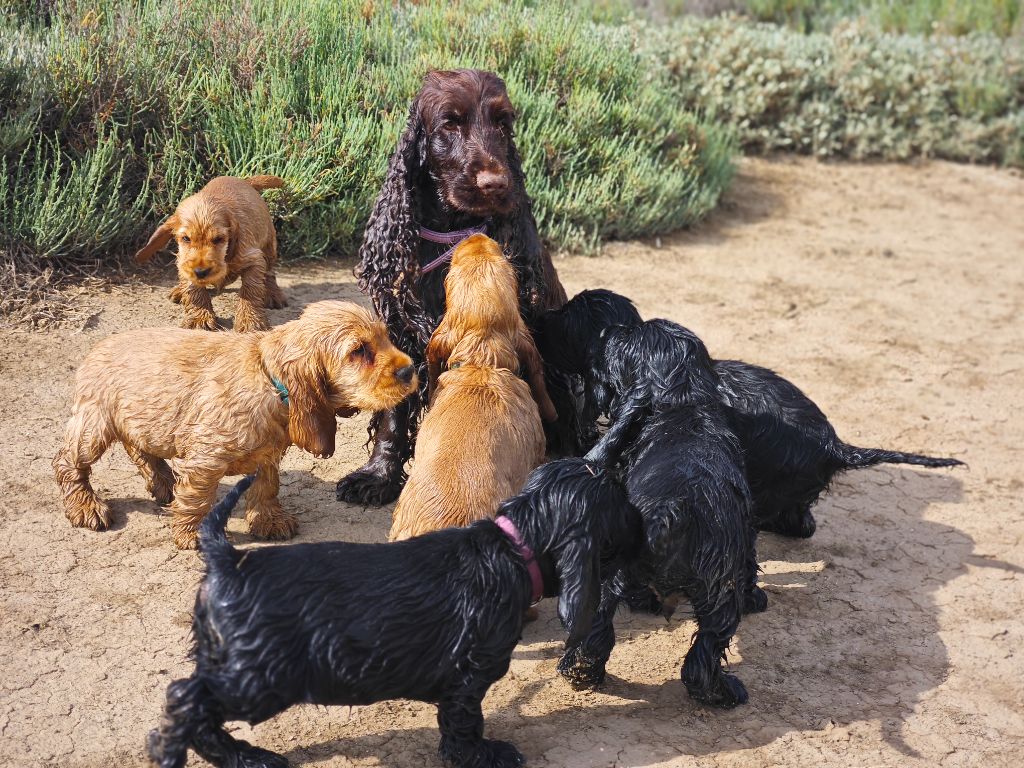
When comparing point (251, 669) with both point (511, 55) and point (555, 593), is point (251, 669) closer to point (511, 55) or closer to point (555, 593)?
point (555, 593)

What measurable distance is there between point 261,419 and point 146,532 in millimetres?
998

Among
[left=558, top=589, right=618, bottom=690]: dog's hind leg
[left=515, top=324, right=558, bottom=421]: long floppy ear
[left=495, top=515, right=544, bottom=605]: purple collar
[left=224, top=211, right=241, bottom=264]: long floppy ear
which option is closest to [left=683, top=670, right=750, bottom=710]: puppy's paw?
[left=558, top=589, right=618, bottom=690]: dog's hind leg

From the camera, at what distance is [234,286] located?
759 cm

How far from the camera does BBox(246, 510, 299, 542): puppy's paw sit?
5188mm

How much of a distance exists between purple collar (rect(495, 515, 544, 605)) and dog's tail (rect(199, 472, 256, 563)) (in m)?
0.96

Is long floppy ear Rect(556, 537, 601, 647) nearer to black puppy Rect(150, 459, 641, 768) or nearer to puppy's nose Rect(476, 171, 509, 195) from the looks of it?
black puppy Rect(150, 459, 641, 768)

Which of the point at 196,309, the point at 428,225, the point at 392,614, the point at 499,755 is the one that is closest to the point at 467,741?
the point at 499,755

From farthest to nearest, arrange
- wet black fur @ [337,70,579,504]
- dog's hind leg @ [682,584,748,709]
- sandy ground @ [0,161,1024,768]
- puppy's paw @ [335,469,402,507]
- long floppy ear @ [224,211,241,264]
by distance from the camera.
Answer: long floppy ear @ [224,211,241,264] < puppy's paw @ [335,469,402,507] < wet black fur @ [337,70,579,504] < dog's hind leg @ [682,584,748,709] < sandy ground @ [0,161,1024,768]

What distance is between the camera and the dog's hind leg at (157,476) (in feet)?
17.3

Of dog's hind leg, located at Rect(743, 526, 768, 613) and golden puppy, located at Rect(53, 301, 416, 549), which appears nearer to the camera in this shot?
golden puppy, located at Rect(53, 301, 416, 549)

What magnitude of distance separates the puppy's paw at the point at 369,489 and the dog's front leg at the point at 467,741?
187 cm

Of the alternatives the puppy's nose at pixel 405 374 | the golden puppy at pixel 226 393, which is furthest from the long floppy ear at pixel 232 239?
the puppy's nose at pixel 405 374

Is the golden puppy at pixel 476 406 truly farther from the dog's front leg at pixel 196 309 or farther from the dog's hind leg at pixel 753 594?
the dog's front leg at pixel 196 309

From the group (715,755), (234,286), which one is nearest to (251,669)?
(715,755)
